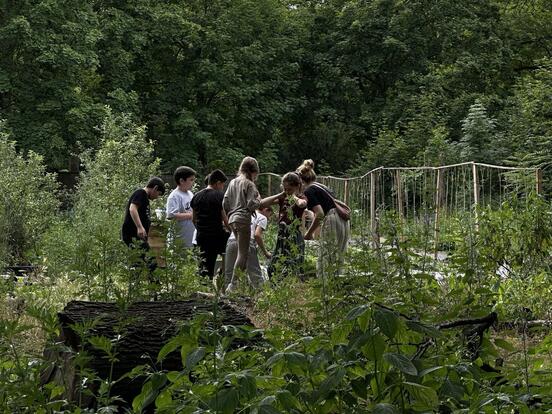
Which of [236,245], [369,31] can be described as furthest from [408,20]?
[236,245]

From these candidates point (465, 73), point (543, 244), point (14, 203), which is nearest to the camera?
point (543, 244)

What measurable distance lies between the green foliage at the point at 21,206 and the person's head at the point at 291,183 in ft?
18.0

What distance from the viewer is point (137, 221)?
35.3 ft

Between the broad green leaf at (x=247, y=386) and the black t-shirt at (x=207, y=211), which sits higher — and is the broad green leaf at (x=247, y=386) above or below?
above

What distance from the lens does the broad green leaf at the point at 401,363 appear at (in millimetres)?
2383

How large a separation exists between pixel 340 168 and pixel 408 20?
619 centimetres

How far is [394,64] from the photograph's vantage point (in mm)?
41250

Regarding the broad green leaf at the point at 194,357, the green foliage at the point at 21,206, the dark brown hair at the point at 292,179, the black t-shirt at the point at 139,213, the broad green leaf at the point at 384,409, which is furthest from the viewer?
the green foliage at the point at 21,206

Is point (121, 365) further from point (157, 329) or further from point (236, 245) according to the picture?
point (236, 245)

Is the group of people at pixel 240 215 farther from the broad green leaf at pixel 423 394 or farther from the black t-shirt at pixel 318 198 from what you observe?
the broad green leaf at pixel 423 394

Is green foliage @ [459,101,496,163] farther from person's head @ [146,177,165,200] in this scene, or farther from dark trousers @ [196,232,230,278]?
person's head @ [146,177,165,200]

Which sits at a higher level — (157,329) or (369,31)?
(369,31)

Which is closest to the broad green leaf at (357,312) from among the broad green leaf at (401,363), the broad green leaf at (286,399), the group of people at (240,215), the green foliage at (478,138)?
the broad green leaf at (401,363)

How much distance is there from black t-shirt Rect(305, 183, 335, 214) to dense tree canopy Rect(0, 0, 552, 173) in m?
20.1
